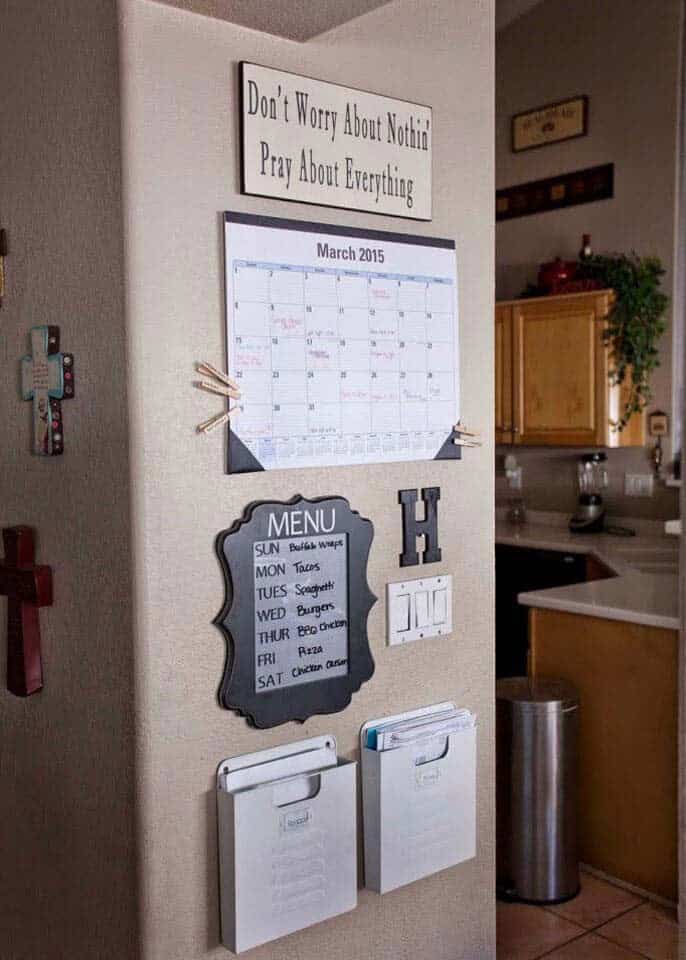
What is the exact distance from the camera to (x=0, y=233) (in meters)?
1.88

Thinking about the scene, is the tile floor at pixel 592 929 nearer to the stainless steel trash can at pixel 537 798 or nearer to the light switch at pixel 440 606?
the stainless steel trash can at pixel 537 798

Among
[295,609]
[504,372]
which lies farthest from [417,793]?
[504,372]

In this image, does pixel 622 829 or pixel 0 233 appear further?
pixel 622 829

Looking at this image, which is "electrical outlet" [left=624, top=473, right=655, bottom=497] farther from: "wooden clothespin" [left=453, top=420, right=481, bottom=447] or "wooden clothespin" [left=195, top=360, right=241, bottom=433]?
"wooden clothespin" [left=195, top=360, right=241, bottom=433]

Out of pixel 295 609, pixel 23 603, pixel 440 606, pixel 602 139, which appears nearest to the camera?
pixel 295 609

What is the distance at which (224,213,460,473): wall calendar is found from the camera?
158cm

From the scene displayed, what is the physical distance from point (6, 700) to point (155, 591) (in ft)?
2.08

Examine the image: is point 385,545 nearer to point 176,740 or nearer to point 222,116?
point 176,740

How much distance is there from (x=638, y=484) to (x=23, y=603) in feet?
12.1

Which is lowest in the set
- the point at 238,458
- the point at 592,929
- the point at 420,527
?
the point at 592,929

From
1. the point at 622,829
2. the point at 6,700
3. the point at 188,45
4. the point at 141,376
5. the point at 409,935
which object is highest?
the point at 188,45

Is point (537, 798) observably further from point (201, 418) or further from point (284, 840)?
point (201, 418)

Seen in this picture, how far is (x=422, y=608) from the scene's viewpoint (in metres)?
1.85

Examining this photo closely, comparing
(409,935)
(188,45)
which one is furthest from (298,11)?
(409,935)
